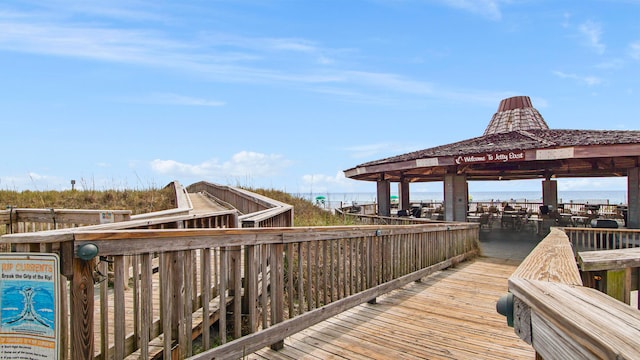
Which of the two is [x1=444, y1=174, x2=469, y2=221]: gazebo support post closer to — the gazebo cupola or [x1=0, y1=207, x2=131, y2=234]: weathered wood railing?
the gazebo cupola

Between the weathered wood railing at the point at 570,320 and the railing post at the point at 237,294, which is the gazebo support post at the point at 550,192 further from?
the weathered wood railing at the point at 570,320

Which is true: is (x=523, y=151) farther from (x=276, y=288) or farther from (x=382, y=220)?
(x=276, y=288)

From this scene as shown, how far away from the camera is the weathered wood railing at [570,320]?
0.78 metres

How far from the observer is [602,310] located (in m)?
0.94

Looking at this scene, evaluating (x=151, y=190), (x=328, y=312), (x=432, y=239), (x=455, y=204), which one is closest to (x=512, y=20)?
(x=432, y=239)

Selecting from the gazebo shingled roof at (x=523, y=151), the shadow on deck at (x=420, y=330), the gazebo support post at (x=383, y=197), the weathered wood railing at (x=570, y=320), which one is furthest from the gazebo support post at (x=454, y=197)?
the weathered wood railing at (x=570, y=320)

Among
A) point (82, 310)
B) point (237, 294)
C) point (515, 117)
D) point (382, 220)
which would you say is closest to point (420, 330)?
point (237, 294)

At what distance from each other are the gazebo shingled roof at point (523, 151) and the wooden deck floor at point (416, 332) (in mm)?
6316

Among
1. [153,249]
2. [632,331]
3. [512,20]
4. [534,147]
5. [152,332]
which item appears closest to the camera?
[632,331]

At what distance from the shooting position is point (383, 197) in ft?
53.9

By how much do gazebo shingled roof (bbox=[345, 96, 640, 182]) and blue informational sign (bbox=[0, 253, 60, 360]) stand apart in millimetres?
11166

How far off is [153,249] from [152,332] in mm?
949

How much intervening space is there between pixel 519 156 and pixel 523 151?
6.7 inches

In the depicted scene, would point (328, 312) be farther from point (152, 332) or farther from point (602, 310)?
point (602, 310)
